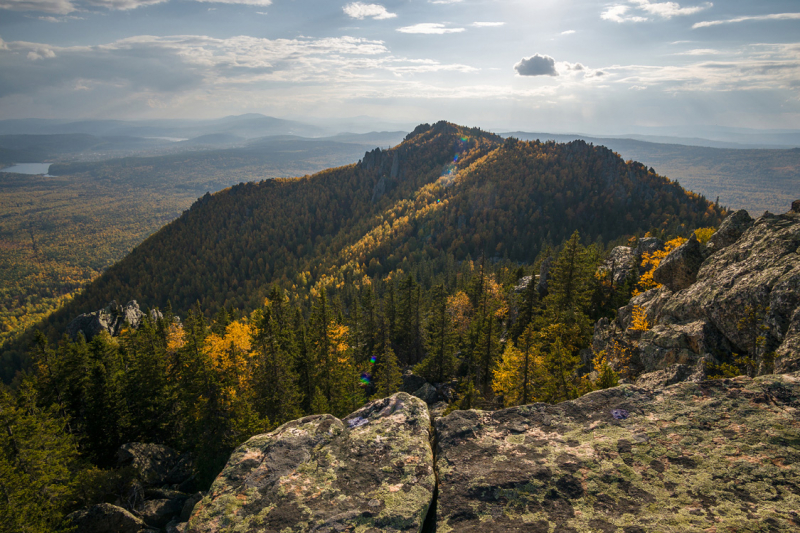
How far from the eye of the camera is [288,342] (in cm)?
3853

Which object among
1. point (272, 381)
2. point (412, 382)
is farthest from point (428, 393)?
point (272, 381)

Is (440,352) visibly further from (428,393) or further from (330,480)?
(330,480)

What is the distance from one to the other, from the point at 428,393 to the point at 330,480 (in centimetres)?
3732

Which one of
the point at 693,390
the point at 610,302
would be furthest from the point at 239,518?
the point at 610,302

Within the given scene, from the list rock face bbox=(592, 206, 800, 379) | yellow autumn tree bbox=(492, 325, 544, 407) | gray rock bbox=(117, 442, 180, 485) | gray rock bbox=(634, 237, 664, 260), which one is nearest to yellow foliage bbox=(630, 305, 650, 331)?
rock face bbox=(592, 206, 800, 379)

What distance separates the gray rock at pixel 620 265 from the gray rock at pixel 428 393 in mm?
24834

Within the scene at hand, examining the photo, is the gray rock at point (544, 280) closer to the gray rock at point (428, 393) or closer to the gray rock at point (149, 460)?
the gray rock at point (428, 393)

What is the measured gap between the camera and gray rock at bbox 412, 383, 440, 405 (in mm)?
41562

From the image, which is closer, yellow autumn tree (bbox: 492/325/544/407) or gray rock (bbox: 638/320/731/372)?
gray rock (bbox: 638/320/731/372)

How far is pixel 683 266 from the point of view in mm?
23953

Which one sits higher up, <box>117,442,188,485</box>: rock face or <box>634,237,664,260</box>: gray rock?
<box>634,237,664,260</box>: gray rock

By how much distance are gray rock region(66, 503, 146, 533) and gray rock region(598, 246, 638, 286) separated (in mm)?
47469

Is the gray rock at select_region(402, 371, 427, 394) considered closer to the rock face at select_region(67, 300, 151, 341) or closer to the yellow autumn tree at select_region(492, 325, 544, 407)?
→ the yellow autumn tree at select_region(492, 325, 544, 407)

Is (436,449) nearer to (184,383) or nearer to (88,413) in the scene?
(184,383)
